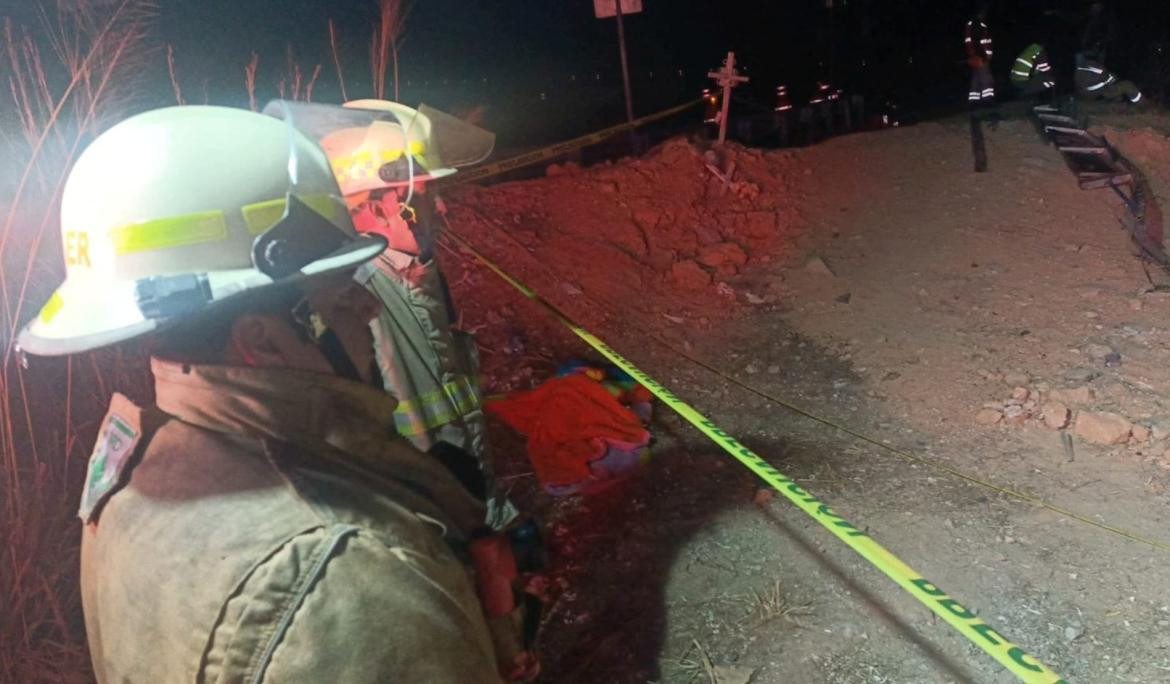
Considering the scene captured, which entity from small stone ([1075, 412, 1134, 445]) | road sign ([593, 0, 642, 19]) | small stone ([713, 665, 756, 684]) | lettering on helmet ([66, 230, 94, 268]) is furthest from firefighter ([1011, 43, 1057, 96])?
lettering on helmet ([66, 230, 94, 268])

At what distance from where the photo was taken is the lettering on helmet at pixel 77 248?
4.61 ft

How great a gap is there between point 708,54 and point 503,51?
8.66m

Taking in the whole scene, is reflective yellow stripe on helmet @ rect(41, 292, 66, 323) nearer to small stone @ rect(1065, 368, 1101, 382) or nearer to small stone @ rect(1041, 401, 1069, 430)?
small stone @ rect(1041, 401, 1069, 430)

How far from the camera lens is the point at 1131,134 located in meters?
8.40

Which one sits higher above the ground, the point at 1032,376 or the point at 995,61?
the point at 995,61

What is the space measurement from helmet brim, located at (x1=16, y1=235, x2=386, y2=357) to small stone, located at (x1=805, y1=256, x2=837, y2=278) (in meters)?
6.03

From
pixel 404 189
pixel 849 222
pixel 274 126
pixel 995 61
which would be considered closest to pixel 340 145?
pixel 404 189

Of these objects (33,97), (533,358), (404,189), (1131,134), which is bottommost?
(533,358)

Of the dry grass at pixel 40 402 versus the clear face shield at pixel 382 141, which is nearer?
the clear face shield at pixel 382 141

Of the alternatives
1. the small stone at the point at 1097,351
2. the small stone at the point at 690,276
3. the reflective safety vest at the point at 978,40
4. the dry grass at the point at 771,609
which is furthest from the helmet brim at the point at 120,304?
the reflective safety vest at the point at 978,40

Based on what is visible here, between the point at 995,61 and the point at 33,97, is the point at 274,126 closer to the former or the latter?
the point at 33,97

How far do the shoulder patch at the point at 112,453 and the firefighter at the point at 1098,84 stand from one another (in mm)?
12580

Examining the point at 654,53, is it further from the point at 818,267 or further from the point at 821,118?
the point at 818,267

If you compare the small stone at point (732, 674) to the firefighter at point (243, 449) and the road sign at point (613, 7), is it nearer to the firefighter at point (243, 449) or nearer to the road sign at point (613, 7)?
the firefighter at point (243, 449)
